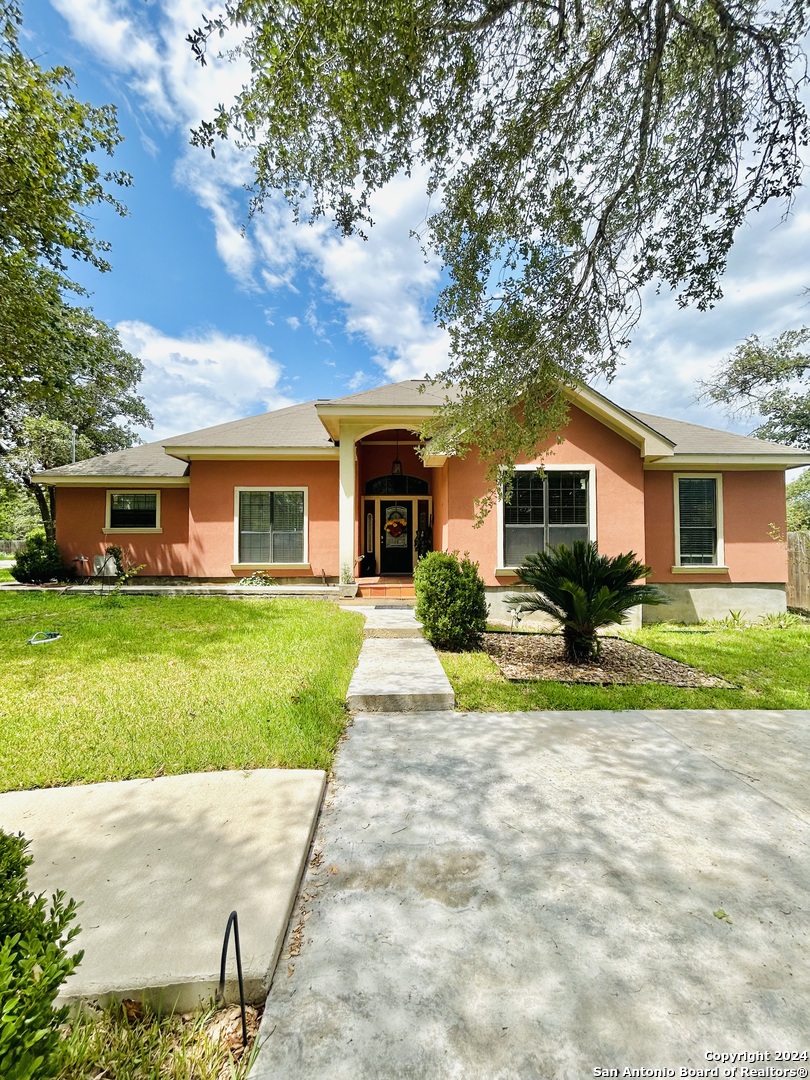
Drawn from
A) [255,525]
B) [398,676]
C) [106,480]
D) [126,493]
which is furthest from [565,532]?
[106,480]

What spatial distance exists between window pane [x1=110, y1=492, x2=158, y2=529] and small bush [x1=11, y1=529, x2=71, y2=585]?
165cm

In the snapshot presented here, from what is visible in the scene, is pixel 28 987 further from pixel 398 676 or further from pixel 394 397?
pixel 394 397

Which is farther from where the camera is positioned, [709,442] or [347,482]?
[709,442]

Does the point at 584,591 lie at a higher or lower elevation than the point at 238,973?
higher

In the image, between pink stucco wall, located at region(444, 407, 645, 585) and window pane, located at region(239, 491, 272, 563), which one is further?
window pane, located at region(239, 491, 272, 563)

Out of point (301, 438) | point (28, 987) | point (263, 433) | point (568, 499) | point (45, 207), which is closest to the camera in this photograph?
point (28, 987)

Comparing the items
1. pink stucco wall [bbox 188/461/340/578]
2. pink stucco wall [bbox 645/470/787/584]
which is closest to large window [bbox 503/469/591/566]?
pink stucco wall [bbox 645/470/787/584]

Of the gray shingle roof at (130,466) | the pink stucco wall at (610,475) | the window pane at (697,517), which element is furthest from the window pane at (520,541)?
the gray shingle roof at (130,466)

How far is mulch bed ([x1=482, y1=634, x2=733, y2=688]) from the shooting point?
5297mm

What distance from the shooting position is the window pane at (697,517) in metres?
10.7

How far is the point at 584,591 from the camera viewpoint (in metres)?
5.78

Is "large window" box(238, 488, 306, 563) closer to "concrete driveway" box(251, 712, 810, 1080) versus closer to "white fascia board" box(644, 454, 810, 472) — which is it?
"white fascia board" box(644, 454, 810, 472)

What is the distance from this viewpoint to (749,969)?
1616 millimetres

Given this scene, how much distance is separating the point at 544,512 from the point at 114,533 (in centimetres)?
1161
